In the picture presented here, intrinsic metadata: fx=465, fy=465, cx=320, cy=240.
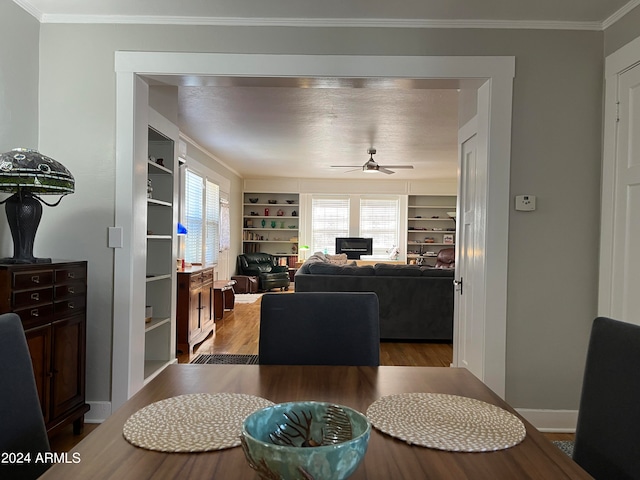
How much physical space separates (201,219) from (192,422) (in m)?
6.48

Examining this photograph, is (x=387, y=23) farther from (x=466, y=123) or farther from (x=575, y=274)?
(x=575, y=274)

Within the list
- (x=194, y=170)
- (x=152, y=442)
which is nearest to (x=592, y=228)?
(x=152, y=442)

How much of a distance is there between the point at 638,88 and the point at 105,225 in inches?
128

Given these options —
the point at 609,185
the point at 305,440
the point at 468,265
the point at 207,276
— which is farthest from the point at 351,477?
the point at 207,276

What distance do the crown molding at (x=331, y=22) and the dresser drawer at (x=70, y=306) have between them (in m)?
1.74

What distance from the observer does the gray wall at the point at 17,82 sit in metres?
2.64

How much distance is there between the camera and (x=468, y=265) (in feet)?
11.5

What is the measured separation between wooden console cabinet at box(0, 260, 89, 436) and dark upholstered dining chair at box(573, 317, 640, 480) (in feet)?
7.67

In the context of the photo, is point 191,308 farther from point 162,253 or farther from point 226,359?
point 162,253

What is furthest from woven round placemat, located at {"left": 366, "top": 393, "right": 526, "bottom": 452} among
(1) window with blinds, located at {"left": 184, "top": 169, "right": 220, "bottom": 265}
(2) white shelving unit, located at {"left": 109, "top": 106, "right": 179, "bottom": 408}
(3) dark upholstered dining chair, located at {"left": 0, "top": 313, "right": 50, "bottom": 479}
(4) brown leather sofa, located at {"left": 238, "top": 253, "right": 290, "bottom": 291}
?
(4) brown leather sofa, located at {"left": 238, "top": 253, "right": 290, "bottom": 291}

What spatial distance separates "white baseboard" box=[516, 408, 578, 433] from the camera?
9.66ft

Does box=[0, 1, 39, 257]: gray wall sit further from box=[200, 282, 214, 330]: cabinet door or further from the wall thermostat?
the wall thermostat

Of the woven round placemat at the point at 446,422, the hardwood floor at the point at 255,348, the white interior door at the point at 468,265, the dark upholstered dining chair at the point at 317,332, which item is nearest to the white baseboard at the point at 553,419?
the white interior door at the point at 468,265

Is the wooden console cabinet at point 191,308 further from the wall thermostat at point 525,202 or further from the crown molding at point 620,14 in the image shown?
the crown molding at point 620,14
